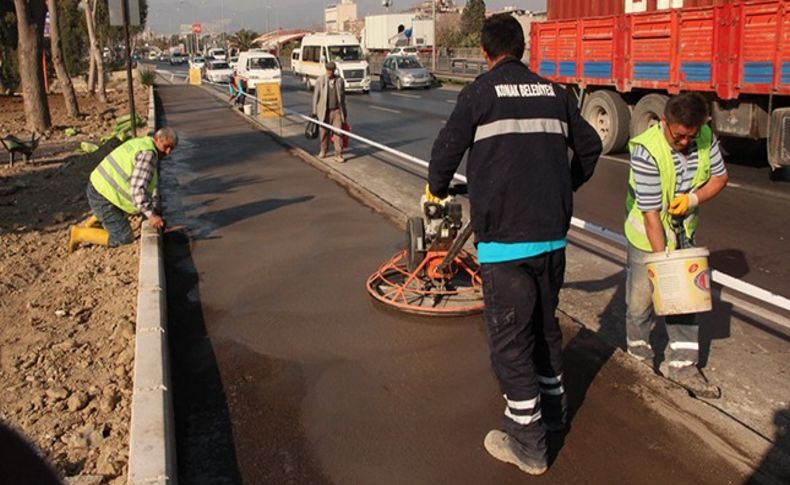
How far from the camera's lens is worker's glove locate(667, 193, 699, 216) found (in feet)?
14.0

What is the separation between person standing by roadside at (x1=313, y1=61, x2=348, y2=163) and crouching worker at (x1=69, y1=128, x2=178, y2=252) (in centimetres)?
565

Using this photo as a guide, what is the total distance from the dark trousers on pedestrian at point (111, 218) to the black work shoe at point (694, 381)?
577cm

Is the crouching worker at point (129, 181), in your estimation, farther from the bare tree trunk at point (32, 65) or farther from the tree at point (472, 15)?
the tree at point (472, 15)

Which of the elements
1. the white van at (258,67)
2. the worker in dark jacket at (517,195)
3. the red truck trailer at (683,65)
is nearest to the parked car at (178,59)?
the white van at (258,67)

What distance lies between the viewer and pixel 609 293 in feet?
20.4

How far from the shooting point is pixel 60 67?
24.7 m

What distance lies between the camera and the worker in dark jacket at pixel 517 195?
3469 millimetres

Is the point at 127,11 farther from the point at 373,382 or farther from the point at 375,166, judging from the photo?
the point at 373,382

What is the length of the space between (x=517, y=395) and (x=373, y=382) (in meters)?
1.34

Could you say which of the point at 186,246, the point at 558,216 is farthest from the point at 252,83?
the point at 558,216

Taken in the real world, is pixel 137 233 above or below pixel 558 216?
below

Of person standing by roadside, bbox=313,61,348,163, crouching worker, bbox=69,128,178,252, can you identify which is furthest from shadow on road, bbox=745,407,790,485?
person standing by roadside, bbox=313,61,348,163

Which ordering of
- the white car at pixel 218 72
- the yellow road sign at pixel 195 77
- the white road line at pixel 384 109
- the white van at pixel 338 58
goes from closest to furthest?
the white road line at pixel 384 109 → the white van at pixel 338 58 → the white car at pixel 218 72 → the yellow road sign at pixel 195 77

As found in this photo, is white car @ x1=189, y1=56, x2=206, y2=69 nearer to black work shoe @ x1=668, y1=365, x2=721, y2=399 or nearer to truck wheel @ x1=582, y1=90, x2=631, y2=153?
truck wheel @ x1=582, y1=90, x2=631, y2=153
